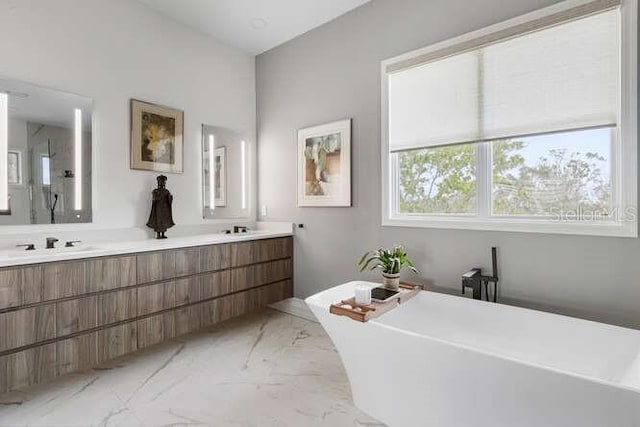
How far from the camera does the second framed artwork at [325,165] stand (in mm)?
2965

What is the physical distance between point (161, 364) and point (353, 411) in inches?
59.0

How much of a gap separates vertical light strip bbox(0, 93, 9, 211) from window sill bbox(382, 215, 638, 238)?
278cm

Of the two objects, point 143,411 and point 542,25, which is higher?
point 542,25

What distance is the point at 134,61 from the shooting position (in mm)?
2771

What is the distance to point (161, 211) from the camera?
287 centimetres

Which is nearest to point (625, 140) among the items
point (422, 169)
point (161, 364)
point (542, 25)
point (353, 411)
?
point (542, 25)

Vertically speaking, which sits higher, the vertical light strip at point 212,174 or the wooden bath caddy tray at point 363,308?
the vertical light strip at point 212,174

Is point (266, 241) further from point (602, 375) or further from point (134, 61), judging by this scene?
point (602, 375)

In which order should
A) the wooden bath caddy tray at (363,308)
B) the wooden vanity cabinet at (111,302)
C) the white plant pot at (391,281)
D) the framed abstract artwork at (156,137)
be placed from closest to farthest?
the wooden bath caddy tray at (363,308) → the wooden vanity cabinet at (111,302) → the white plant pot at (391,281) → the framed abstract artwork at (156,137)

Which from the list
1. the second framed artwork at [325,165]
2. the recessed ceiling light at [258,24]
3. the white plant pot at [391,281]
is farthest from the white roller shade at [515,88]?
the recessed ceiling light at [258,24]

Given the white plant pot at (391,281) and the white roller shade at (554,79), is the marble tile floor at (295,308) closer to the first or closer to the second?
the white plant pot at (391,281)

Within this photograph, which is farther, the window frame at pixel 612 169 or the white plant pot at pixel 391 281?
the white plant pot at pixel 391 281

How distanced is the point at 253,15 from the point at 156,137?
1.47 meters

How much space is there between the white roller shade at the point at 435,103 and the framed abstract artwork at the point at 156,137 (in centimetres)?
204
